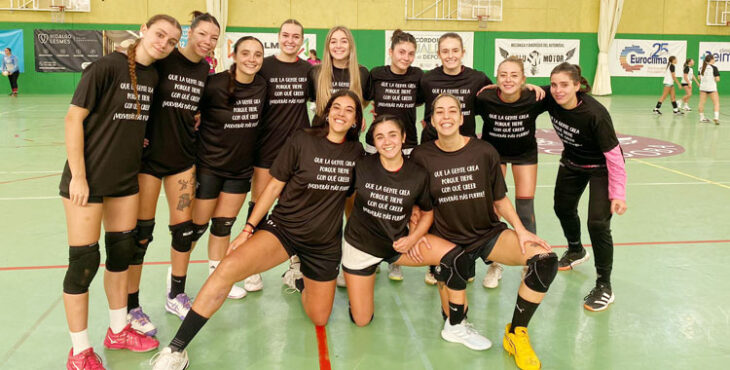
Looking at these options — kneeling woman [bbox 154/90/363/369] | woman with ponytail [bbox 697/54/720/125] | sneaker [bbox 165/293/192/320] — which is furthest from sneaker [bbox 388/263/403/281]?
woman with ponytail [bbox 697/54/720/125]

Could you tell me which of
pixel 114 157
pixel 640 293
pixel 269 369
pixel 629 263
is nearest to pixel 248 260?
pixel 269 369

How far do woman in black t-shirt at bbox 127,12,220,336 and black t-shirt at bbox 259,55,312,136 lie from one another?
0.55 metres

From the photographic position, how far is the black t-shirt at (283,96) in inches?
162

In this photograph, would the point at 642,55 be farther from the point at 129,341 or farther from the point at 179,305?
the point at 129,341

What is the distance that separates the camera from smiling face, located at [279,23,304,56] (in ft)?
13.4

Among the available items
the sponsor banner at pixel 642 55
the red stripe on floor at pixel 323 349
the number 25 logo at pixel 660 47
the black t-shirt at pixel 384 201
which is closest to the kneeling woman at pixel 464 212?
the black t-shirt at pixel 384 201

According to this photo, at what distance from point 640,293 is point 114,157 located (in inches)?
145

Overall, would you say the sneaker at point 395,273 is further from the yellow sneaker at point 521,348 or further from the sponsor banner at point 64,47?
the sponsor banner at point 64,47

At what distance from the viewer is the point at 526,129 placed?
14.3 feet

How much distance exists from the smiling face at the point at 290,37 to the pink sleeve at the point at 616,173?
Answer: 227cm

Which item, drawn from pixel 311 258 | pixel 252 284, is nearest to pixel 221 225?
pixel 252 284

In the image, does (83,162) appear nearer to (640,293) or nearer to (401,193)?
(401,193)

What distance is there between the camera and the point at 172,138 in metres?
3.51

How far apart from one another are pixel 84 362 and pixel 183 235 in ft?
3.24
